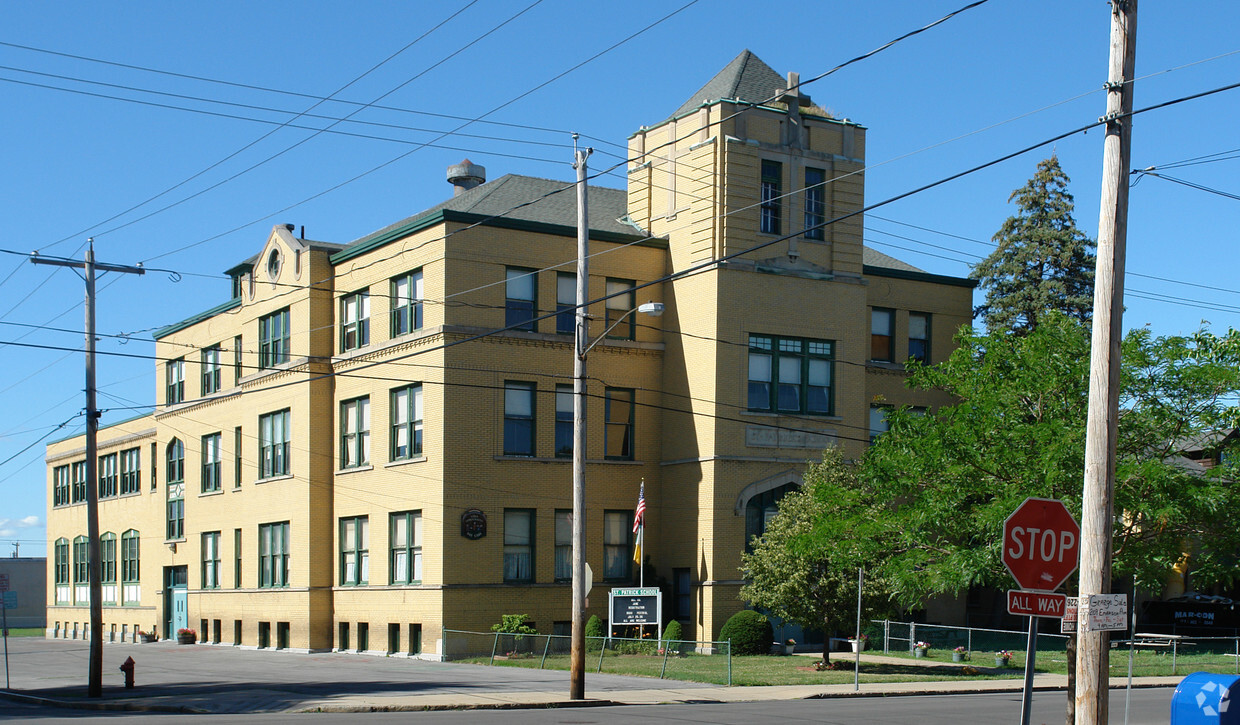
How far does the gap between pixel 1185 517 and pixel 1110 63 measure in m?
10.8

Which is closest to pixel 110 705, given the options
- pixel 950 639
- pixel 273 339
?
pixel 273 339

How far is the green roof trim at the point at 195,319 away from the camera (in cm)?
4838

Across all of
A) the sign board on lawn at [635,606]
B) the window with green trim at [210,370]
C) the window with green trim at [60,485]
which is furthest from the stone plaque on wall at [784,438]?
the window with green trim at [60,485]

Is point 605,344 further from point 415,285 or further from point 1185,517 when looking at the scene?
point 1185,517

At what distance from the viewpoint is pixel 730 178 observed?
37.6 meters

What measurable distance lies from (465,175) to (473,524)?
50.9ft

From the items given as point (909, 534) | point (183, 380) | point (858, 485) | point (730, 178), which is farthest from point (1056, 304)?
point (183, 380)

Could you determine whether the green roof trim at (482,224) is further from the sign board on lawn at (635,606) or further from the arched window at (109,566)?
the arched window at (109,566)

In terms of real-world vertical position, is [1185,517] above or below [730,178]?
below

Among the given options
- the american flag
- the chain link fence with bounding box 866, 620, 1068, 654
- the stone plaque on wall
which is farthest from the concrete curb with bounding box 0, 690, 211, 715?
the chain link fence with bounding box 866, 620, 1068, 654

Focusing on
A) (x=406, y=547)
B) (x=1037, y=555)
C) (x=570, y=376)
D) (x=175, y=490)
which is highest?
(x=570, y=376)

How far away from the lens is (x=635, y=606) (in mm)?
33625

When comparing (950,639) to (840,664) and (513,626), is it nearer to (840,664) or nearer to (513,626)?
(840,664)

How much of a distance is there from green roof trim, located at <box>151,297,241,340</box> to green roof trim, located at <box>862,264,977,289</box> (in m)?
21.9
